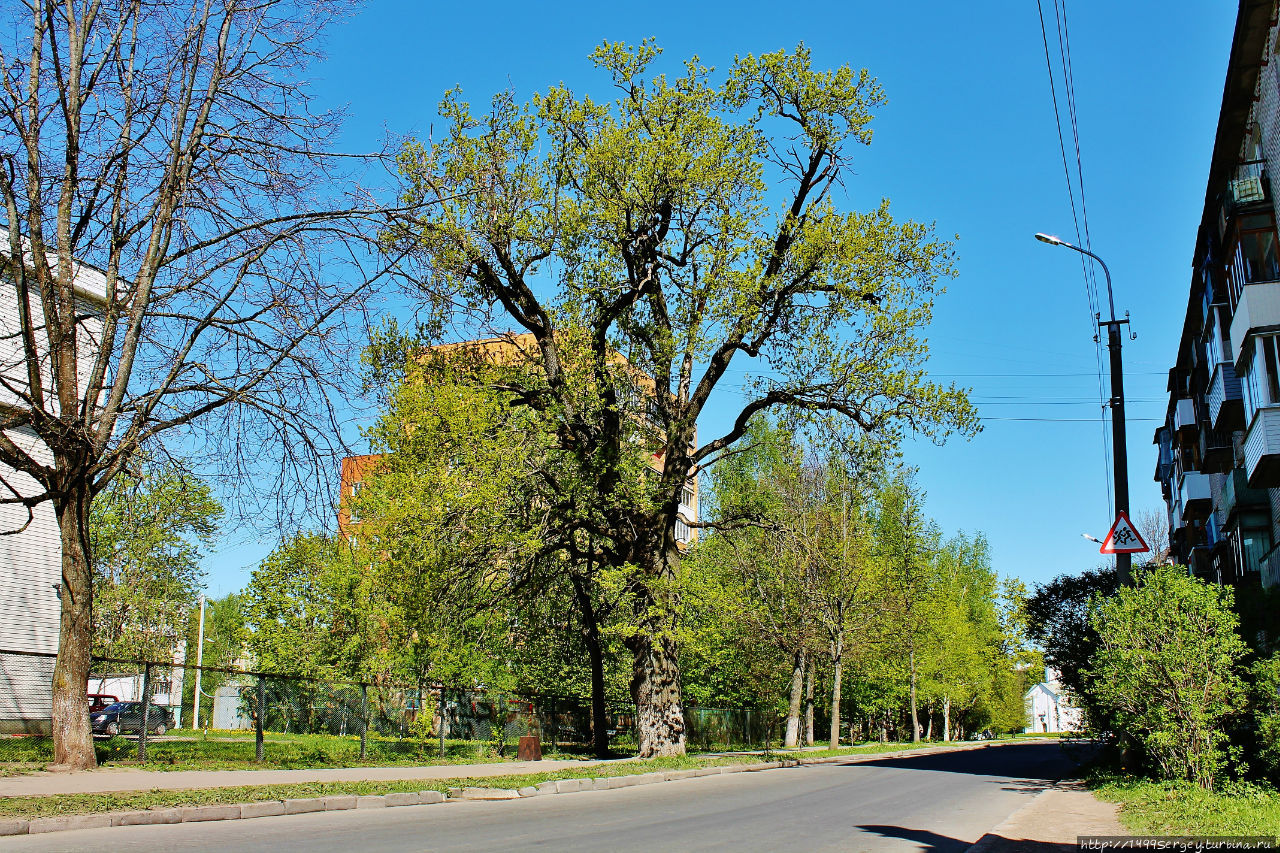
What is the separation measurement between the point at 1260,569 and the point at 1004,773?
1115 cm

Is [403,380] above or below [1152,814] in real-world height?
above

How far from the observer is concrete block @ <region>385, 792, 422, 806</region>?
1277cm

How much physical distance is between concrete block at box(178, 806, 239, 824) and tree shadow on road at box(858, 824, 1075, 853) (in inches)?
286

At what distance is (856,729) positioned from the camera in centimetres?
6600

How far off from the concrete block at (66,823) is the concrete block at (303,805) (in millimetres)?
2221

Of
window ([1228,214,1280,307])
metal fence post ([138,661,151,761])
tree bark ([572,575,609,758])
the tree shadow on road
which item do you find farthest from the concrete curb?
window ([1228,214,1280,307])

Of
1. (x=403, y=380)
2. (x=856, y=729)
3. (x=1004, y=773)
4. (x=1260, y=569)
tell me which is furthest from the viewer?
(x=856, y=729)

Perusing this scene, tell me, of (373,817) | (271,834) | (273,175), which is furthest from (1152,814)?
(273,175)

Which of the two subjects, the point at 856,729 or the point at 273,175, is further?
the point at 856,729

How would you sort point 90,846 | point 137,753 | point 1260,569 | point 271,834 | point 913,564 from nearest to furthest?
point 90,846, point 271,834, point 137,753, point 1260,569, point 913,564

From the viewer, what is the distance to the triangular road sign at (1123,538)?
53.2 feet

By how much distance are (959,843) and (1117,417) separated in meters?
9.81

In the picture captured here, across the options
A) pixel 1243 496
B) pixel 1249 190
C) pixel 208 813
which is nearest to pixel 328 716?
pixel 208 813

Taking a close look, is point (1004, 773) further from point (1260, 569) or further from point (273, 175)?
point (273, 175)
